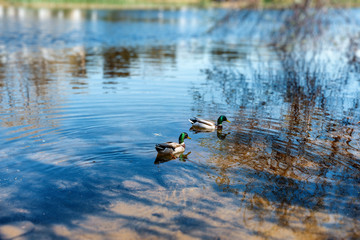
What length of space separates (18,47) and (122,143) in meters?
21.9

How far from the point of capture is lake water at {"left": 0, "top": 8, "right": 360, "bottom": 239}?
6.19 m

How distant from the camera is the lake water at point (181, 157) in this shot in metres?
6.19

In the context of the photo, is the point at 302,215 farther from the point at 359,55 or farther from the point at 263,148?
the point at 359,55

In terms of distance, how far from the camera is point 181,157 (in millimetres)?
8875

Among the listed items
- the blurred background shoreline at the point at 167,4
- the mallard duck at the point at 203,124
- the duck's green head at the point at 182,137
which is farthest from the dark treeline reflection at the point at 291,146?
the blurred background shoreline at the point at 167,4

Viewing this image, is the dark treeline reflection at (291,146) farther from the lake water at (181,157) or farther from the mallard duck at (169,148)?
the mallard duck at (169,148)

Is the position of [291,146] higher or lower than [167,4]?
lower

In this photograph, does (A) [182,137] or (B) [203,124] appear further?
(B) [203,124]

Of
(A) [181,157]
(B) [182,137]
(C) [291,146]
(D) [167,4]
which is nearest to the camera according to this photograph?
(A) [181,157]

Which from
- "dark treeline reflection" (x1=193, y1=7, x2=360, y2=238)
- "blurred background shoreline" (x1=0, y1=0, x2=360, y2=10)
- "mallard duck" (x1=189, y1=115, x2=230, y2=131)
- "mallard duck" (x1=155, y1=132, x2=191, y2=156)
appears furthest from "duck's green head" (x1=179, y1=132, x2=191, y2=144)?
"blurred background shoreline" (x1=0, y1=0, x2=360, y2=10)

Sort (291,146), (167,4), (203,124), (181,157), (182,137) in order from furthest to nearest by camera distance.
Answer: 1. (167,4)
2. (203,124)
3. (182,137)
4. (291,146)
5. (181,157)

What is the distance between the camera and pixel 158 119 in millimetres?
11227

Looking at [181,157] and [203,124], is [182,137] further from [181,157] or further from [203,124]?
[203,124]

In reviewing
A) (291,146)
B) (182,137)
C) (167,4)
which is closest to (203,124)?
(182,137)
